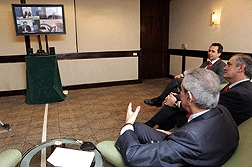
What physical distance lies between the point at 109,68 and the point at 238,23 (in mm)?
3220

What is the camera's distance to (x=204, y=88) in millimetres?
1147

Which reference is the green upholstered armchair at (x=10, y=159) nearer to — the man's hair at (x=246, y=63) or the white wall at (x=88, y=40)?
the man's hair at (x=246, y=63)

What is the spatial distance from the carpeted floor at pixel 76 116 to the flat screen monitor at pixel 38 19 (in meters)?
1.52

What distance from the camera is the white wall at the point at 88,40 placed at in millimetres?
4680

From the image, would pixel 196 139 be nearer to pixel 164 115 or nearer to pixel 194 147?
pixel 194 147

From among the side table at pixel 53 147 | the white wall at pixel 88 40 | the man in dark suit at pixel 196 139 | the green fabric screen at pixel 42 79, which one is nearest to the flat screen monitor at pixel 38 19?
the white wall at pixel 88 40

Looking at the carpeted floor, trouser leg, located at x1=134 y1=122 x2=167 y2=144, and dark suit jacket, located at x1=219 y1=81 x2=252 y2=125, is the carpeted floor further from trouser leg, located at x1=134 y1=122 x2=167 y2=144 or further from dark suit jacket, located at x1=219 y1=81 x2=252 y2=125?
dark suit jacket, located at x1=219 y1=81 x2=252 y2=125

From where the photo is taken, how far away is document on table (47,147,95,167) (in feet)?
4.30

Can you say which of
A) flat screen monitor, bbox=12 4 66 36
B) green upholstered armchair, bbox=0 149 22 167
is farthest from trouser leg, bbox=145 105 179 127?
flat screen monitor, bbox=12 4 66 36

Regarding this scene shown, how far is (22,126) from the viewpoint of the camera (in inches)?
119

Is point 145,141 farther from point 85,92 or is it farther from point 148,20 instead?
point 148,20

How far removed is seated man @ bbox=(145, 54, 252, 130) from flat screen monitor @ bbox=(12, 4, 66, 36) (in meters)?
3.34

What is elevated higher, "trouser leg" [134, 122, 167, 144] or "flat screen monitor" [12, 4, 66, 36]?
"flat screen monitor" [12, 4, 66, 36]

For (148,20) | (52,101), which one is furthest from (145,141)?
(148,20)
